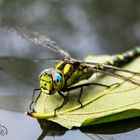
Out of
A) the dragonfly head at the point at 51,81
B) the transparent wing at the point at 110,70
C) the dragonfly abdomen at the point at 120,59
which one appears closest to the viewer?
the dragonfly head at the point at 51,81

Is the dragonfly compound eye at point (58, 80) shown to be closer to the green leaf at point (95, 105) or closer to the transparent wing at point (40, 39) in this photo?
the green leaf at point (95, 105)

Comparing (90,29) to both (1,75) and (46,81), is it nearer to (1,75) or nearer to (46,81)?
(1,75)

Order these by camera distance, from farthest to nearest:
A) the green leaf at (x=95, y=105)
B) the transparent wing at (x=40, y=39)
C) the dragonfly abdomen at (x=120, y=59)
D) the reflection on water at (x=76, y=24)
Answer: the reflection on water at (x=76, y=24) → the dragonfly abdomen at (x=120, y=59) → the transparent wing at (x=40, y=39) → the green leaf at (x=95, y=105)

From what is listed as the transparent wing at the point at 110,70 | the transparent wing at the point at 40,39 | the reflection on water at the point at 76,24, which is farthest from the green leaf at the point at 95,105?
the reflection on water at the point at 76,24

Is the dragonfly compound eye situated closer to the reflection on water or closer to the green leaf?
the green leaf

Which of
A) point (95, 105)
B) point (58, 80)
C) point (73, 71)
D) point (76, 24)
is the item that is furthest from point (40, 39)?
point (76, 24)

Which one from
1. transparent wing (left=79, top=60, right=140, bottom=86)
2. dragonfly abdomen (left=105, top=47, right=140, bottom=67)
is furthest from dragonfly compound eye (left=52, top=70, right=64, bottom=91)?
dragonfly abdomen (left=105, top=47, right=140, bottom=67)
